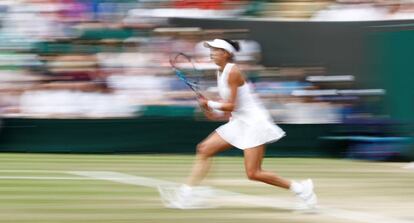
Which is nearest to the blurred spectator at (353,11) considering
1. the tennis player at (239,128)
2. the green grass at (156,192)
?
the green grass at (156,192)

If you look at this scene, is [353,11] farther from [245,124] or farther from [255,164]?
[255,164]

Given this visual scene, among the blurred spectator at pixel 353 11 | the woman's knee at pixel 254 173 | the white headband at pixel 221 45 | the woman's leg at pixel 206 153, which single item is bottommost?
the woman's knee at pixel 254 173

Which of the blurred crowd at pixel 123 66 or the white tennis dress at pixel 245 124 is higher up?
the blurred crowd at pixel 123 66

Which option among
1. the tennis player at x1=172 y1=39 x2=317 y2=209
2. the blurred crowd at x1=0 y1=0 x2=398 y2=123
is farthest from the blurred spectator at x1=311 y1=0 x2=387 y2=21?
the tennis player at x1=172 y1=39 x2=317 y2=209

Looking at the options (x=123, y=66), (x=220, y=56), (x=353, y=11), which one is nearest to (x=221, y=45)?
(x=220, y=56)

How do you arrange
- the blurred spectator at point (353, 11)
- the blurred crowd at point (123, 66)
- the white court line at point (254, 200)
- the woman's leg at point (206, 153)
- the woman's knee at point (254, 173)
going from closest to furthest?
the white court line at point (254, 200) → the woman's knee at point (254, 173) → the woman's leg at point (206, 153) → the blurred crowd at point (123, 66) → the blurred spectator at point (353, 11)

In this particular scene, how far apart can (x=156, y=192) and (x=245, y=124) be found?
6.68ft

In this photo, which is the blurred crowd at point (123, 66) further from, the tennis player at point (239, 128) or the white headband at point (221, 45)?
the white headband at point (221, 45)

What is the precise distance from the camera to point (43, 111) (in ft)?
52.4

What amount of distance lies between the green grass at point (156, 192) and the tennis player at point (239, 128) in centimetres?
30

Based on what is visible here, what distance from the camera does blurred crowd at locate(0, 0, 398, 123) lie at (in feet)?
53.0

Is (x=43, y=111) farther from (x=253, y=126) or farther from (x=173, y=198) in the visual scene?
(x=253, y=126)

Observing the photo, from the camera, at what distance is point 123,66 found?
53.8 feet

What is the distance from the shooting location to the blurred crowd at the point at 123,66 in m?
Answer: 16.1
